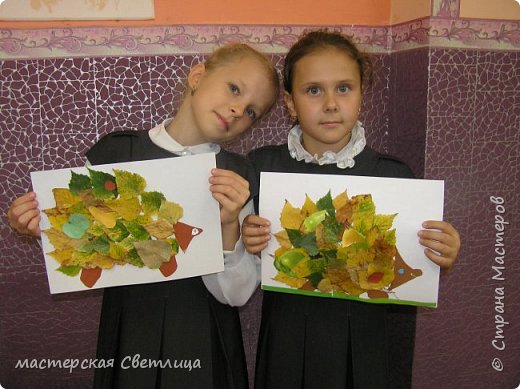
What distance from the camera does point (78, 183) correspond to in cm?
100

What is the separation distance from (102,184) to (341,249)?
1.74ft

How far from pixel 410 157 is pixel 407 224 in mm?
521

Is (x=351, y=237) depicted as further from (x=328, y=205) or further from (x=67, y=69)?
(x=67, y=69)

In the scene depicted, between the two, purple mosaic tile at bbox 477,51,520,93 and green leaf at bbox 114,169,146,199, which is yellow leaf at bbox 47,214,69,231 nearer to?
green leaf at bbox 114,169,146,199

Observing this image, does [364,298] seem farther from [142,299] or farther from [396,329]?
[396,329]

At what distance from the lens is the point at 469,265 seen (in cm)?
150

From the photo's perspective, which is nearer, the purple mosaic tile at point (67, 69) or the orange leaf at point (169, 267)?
the orange leaf at point (169, 267)

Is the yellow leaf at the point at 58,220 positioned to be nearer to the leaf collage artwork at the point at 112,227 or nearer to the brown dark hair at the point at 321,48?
the leaf collage artwork at the point at 112,227

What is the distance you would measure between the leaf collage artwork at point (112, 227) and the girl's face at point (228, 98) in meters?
0.19

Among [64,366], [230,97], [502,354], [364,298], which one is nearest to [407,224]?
[364,298]

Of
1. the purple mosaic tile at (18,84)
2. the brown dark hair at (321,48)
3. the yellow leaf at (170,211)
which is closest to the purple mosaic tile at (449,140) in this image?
the brown dark hair at (321,48)

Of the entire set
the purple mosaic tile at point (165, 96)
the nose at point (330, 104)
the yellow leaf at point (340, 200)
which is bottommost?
the yellow leaf at point (340, 200)

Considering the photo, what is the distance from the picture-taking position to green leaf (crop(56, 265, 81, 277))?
3.36 ft

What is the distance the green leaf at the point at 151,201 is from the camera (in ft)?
3.31
